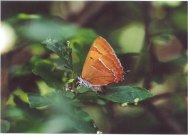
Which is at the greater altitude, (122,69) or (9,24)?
(9,24)

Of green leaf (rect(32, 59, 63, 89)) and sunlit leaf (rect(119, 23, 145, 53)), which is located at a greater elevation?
sunlit leaf (rect(119, 23, 145, 53))

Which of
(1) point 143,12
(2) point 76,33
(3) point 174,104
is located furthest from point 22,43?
(3) point 174,104

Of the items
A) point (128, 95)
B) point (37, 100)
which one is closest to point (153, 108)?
point (128, 95)

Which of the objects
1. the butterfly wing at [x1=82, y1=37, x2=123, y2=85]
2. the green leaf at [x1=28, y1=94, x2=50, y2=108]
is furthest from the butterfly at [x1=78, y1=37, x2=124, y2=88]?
the green leaf at [x1=28, y1=94, x2=50, y2=108]

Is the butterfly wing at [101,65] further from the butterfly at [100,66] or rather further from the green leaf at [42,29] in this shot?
the green leaf at [42,29]

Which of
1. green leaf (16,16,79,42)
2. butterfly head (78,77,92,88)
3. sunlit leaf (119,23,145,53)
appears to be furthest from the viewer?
sunlit leaf (119,23,145,53)

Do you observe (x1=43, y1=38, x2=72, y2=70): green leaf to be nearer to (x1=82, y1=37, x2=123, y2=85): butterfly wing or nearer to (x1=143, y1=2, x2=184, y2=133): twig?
(x1=82, y1=37, x2=123, y2=85): butterfly wing

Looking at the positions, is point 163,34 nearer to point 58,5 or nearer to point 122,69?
point 122,69

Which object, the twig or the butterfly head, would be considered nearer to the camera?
the butterfly head
